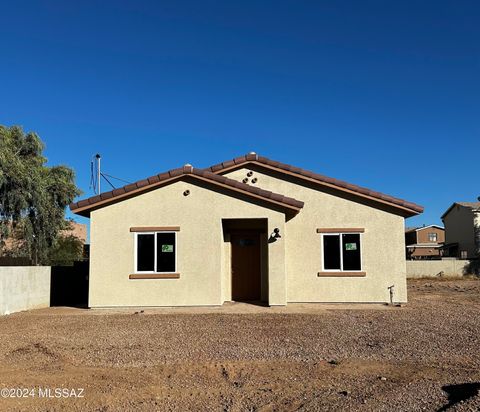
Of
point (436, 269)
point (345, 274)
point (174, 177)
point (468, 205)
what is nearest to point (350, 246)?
point (345, 274)

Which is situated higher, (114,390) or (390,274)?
(390,274)

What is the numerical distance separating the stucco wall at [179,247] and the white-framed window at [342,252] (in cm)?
199

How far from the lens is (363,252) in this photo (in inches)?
627

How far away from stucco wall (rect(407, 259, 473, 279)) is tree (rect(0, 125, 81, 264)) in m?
26.0

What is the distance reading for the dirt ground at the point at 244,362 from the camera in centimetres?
608

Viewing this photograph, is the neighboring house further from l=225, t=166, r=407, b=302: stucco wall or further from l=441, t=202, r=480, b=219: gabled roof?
l=225, t=166, r=407, b=302: stucco wall

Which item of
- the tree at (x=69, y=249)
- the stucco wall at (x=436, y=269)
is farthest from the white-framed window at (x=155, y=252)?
the stucco wall at (x=436, y=269)

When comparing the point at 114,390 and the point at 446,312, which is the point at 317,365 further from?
the point at 446,312

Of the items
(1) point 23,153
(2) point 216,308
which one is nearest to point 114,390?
(2) point 216,308

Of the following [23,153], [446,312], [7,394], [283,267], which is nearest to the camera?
[7,394]

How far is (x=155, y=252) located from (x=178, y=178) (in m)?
2.32

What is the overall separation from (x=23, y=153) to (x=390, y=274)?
18658mm

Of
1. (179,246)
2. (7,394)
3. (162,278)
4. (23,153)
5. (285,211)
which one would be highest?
(23,153)

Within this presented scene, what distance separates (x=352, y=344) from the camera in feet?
30.4
